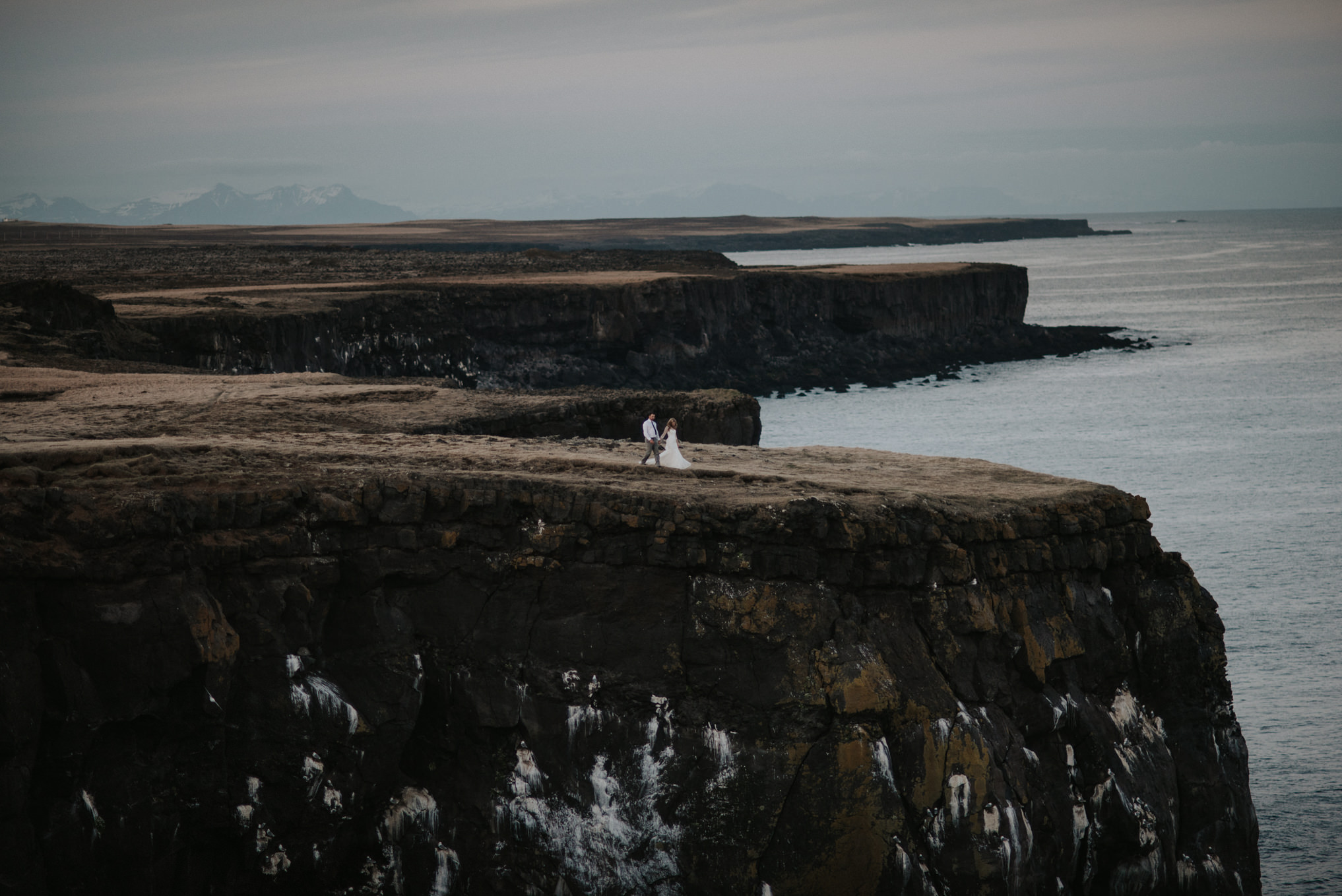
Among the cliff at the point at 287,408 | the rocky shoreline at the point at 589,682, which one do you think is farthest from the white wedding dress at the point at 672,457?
the cliff at the point at 287,408

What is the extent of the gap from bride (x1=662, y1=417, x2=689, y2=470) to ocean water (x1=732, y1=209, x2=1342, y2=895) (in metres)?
12.0

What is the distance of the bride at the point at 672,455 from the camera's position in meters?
20.0

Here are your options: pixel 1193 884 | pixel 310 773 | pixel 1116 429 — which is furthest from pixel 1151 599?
pixel 1116 429

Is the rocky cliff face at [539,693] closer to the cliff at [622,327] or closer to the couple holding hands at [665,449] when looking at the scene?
the couple holding hands at [665,449]

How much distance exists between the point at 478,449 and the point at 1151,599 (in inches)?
453

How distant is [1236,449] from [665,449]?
3931 centimetres

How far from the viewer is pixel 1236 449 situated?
169 feet

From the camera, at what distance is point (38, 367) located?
30203 mm

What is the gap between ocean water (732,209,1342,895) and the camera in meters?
24.0

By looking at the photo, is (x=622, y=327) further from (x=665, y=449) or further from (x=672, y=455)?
(x=672, y=455)

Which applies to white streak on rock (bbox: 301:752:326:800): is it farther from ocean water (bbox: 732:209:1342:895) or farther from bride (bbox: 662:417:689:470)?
ocean water (bbox: 732:209:1342:895)

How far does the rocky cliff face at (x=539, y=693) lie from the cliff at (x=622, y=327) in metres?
19.6

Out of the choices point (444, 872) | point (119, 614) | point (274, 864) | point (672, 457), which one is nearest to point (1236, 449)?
point (672, 457)

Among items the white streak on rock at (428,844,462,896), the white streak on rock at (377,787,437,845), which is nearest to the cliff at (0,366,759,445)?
the white streak on rock at (377,787,437,845)
